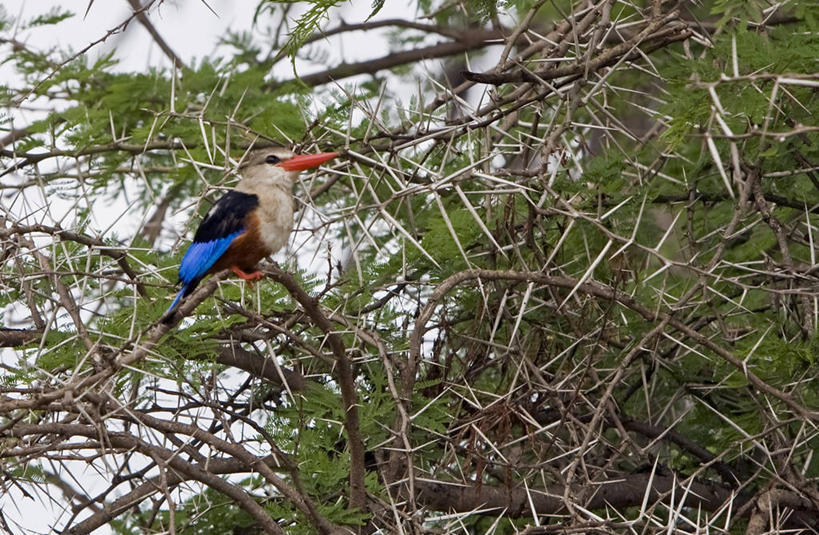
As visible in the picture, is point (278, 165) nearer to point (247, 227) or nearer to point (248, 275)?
point (247, 227)

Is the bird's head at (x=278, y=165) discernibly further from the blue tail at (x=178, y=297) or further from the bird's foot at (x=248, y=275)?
the blue tail at (x=178, y=297)

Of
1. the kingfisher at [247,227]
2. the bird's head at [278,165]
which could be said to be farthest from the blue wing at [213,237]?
the bird's head at [278,165]

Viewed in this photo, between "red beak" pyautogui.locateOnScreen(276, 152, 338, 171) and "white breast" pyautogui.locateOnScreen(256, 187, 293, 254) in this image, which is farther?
"red beak" pyautogui.locateOnScreen(276, 152, 338, 171)

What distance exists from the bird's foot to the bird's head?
339mm

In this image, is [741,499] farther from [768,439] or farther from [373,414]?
[373,414]

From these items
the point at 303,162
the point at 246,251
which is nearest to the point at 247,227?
the point at 246,251

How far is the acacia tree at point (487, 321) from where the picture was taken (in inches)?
127

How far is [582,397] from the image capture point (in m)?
3.52

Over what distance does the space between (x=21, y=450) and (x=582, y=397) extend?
157 cm

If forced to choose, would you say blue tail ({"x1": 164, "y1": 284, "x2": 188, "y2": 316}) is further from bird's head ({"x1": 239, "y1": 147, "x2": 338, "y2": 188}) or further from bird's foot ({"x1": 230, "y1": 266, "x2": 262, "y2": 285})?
bird's head ({"x1": 239, "y1": 147, "x2": 338, "y2": 188})

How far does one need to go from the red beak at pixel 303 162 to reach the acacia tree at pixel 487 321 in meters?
0.09

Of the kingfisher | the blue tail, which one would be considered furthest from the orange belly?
the blue tail

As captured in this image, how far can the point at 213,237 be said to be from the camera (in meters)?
3.74

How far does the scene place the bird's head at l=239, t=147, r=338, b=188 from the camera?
395 cm
